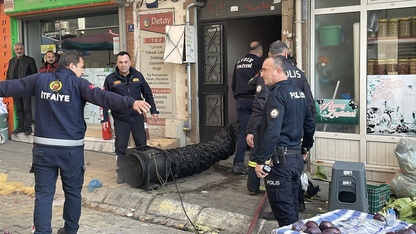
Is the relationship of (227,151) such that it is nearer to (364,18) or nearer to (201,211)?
(201,211)

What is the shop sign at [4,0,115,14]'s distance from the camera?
9859mm

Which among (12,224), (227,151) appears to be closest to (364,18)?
(227,151)

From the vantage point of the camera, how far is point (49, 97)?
15.6 ft

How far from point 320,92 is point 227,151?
170 centimetres

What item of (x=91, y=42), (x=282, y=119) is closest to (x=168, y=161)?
(x=282, y=119)

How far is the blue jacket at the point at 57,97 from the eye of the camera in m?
4.76

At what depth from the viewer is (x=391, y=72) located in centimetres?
663

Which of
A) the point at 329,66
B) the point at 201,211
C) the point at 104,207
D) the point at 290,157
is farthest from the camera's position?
the point at 329,66

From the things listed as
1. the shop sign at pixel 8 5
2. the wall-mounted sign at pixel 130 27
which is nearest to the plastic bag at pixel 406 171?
the wall-mounted sign at pixel 130 27

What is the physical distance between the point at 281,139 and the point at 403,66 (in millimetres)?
3013

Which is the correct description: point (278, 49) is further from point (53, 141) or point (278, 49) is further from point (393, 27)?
point (53, 141)

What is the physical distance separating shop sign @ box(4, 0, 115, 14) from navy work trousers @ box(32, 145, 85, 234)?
5206 mm

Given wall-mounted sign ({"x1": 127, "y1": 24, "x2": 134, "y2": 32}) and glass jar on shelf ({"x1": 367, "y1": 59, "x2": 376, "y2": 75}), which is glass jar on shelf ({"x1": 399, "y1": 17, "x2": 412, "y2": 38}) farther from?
wall-mounted sign ({"x1": 127, "y1": 24, "x2": 134, "y2": 32})

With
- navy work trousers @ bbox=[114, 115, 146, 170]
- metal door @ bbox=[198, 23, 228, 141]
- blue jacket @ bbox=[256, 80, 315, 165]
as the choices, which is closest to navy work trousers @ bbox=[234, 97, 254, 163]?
navy work trousers @ bbox=[114, 115, 146, 170]
